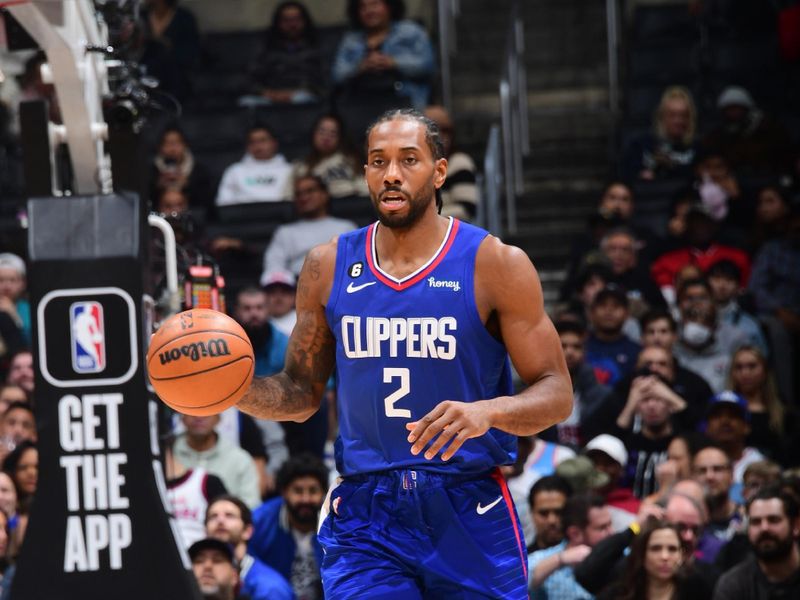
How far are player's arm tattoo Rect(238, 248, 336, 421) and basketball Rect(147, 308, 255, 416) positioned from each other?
9.8 inches

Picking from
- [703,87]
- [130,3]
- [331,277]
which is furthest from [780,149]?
[331,277]

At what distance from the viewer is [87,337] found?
677 centimetres

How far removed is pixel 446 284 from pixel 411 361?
25 cm

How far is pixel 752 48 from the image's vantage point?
1277cm

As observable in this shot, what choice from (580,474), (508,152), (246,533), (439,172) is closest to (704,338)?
(580,474)

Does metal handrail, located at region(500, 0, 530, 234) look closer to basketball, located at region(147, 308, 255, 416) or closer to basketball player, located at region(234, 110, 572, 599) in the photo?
→ basketball player, located at region(234, 110, 572, 599)

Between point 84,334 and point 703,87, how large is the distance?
7095 millimetres

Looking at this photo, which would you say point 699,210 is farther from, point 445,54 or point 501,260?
point 501,260

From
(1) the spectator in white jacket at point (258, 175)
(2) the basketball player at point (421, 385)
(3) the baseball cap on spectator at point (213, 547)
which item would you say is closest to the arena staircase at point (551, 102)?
(1) the spectator in white jacket at point (258, 175)

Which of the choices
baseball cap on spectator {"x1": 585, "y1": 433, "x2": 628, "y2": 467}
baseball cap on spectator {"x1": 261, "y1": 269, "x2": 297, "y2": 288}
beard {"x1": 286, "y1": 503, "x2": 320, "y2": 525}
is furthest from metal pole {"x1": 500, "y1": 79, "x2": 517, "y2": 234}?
beard {"x1": 286, "y1": 503, "x2": 320, "y2": 525}

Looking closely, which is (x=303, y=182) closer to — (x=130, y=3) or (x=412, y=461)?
(x=130, y=3)

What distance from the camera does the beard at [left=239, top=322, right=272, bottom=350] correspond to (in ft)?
31.1

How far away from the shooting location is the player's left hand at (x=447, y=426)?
3.93 metres

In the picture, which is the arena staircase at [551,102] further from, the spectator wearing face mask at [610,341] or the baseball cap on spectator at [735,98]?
the spectator wearing face mask at [610,341]
